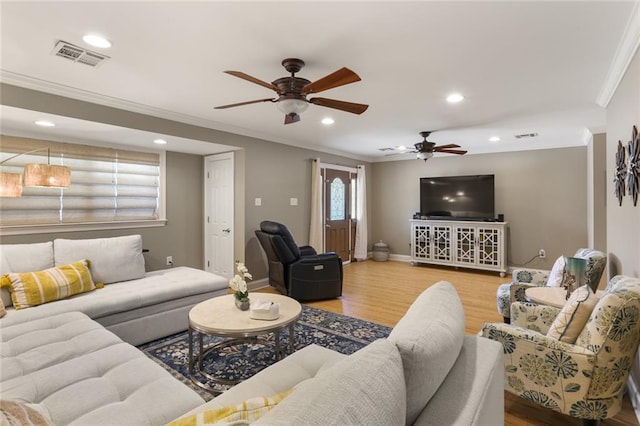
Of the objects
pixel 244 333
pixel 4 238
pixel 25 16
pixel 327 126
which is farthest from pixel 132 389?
pixel 327 126

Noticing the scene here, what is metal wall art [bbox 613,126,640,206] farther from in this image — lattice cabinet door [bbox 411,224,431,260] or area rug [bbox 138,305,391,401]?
lattice cabinet door [bbox 411,224,431,260]

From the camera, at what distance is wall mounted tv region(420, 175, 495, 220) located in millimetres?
5973

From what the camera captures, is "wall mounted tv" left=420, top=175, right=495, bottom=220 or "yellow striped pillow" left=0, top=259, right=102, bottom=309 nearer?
"yellow striped pillow" left=0, top=259, right=102, bottom=309

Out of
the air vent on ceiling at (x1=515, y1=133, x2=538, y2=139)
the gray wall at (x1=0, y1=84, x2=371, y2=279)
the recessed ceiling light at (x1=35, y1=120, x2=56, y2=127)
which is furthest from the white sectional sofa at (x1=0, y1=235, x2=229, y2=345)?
the air vent on ceiling at (x1=515, y1=133, x2=538, y2=139)

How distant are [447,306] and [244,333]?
1.36 metres

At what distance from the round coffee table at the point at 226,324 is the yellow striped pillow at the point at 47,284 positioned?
1.24m

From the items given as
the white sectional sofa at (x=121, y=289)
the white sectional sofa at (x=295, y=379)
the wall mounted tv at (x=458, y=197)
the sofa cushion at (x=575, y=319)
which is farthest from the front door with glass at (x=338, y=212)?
the sofa cushion at (x=575, y=319)

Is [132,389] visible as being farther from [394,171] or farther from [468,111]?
[394,171]

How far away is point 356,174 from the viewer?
23.3ft

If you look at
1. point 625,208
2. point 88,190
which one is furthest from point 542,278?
point 88,190

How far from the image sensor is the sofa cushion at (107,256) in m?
3.11

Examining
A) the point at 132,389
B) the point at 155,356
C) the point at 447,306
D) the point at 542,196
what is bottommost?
the point at 155,356

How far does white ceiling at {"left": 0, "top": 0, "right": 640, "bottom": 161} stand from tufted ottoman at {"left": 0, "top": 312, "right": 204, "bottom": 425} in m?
1.89

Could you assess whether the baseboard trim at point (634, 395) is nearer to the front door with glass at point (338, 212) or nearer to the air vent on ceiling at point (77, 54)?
the air vent on ceiling at point (77, 54)
